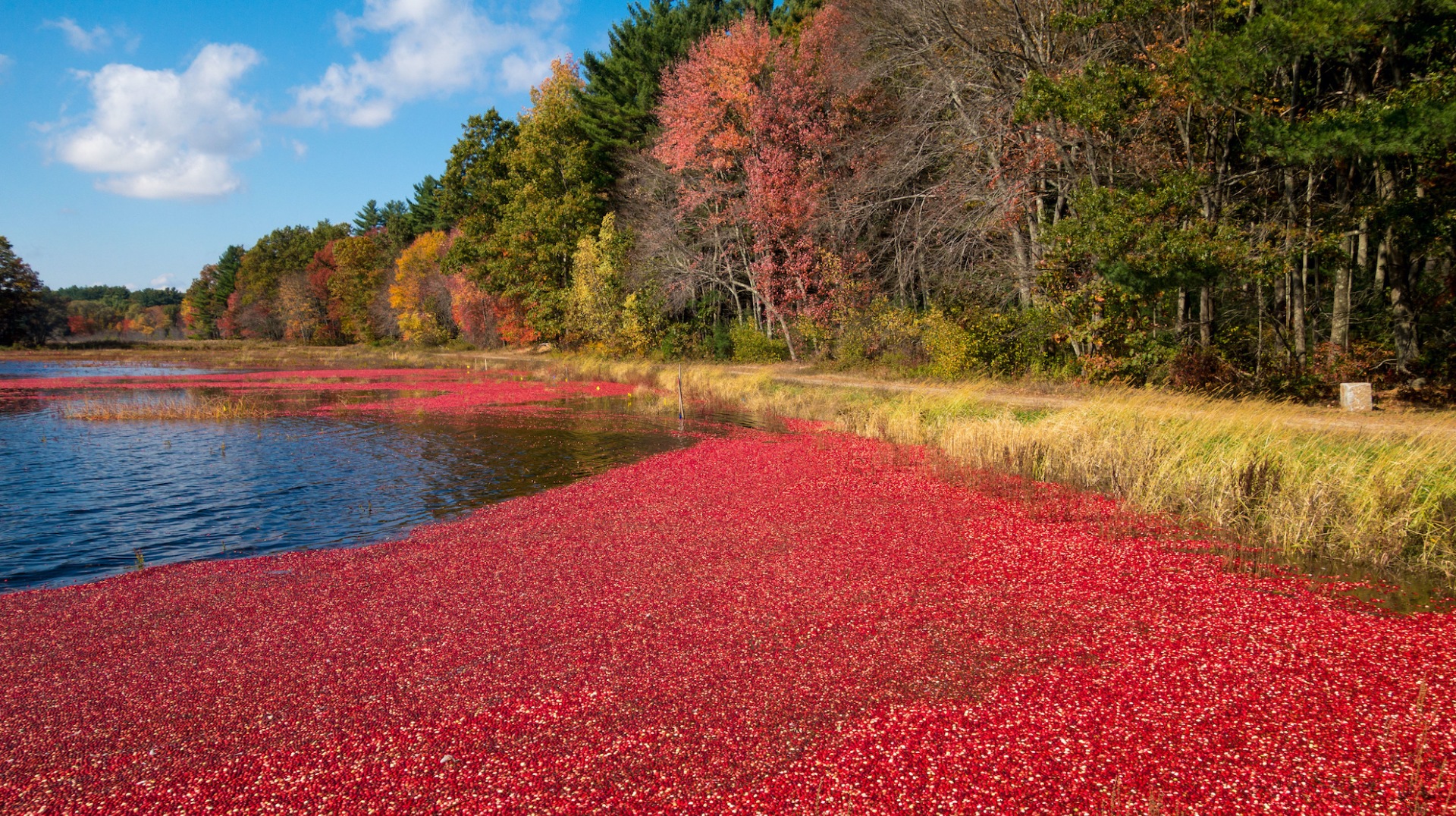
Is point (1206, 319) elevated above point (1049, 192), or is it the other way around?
point (1049, 192)

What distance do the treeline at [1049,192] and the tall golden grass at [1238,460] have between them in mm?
3164

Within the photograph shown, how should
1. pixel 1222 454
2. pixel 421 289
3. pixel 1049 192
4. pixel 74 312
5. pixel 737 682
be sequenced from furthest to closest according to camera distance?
pixel 74 312, pixel 421 289, pixel 1049 192, pixel 1222 454, pixel 737 682

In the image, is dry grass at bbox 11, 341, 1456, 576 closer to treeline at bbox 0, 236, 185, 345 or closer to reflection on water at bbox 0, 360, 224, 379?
reflection on water at bbox 0, 360, 224, 379

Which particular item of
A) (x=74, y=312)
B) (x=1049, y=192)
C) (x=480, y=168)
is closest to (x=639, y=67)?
(x=480, y=168)

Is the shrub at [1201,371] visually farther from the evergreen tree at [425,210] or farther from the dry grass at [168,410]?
the evergreen tree at [425,210]

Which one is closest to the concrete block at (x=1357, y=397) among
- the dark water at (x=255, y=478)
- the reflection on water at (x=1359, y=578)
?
the reflection on water at (x=1359, y=578)

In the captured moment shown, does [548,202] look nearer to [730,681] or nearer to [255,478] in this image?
[255,478]

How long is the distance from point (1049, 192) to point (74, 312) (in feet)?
528

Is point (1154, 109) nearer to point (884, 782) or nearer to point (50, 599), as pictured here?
point (884, 782)

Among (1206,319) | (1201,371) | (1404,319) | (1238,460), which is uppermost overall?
(1206,319)

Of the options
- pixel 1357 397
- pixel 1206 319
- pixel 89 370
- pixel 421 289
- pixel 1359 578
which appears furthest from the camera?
pixel 421 289

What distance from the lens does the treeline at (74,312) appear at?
69875 mm

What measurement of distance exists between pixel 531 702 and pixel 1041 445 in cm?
906

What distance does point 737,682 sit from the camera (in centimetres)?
517
